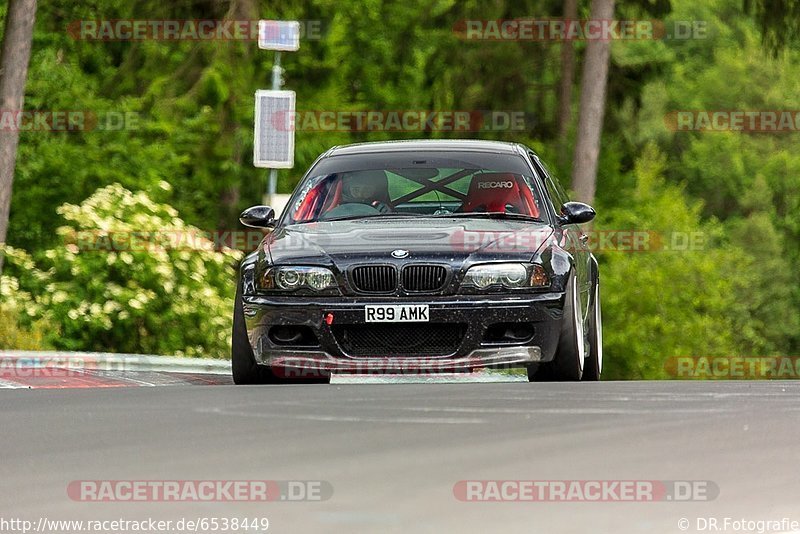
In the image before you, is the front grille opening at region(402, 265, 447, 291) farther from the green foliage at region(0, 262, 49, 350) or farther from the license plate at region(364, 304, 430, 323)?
the green foliage at region(0, 262, 49, 350)

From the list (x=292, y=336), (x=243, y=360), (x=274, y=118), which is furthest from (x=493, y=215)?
(x=274, y=118)

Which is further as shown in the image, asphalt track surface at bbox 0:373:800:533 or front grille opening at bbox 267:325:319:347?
front grille opening at bbox 267:325:319:347

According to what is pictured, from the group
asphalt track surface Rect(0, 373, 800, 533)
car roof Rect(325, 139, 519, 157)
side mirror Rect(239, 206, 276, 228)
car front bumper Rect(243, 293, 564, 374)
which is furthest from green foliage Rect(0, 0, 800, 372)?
asphalt track surface Rect(0, 373, 800, 533)

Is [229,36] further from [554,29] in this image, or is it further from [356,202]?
[356,202]

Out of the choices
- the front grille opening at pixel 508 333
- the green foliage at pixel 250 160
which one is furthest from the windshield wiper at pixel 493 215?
the green foliage at pixel 250 160

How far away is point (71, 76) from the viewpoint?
3522 centimetres

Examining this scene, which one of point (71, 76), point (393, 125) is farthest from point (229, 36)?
point (393, 125)

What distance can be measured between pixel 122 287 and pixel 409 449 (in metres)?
16.4

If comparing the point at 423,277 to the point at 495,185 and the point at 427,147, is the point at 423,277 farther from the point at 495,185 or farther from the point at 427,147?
the point at 427,147

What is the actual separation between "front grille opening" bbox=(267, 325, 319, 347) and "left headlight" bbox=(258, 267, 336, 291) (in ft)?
0.80

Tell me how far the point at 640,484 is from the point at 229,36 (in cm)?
3067

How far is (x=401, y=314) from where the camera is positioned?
1152 cm

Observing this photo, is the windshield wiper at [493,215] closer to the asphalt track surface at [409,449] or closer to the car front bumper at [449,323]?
the car front bumper at [449,323]

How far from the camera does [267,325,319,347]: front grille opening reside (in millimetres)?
11680
